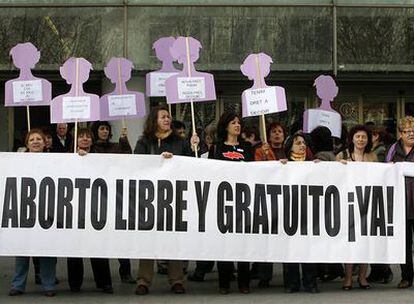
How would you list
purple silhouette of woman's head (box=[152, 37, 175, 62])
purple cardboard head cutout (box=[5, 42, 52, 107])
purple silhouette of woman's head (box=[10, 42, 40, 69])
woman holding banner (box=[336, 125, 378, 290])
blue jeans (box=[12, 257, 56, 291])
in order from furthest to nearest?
purple silhouette of woman's head (box=[152, 37, 175, 62])
purple silhouette of woman's head (box=[10, 42, 40, 69])
purple cardboard head cutout (box=[5, 42, 52, 107])
woman holding banner (box=[336, 125, 378, 290])
blue jeans (box=[12, 257, 56, 291])

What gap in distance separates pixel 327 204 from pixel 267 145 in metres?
0.95

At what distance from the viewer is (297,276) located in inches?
304

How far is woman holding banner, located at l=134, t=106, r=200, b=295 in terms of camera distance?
7.62 metres

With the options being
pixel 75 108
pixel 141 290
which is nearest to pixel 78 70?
pixel 75 108

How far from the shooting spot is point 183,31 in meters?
12.9

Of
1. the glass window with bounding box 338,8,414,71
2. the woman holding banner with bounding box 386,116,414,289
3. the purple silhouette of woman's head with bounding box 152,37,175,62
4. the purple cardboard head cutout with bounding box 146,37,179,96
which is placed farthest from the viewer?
the glass window with bounding box 338,8,414,71

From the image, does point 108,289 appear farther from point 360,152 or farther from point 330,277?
point 360,152

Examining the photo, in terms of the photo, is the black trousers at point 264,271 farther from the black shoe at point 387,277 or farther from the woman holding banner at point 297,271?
the black shoe at point 387,277

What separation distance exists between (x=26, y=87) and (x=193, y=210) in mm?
2748

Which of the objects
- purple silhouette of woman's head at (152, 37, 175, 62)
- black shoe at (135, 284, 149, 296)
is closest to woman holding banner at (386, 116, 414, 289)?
black shoe at (135, 284, 149, 296)

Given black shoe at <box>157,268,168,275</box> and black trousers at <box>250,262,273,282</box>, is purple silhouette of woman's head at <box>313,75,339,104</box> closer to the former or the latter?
black trousers at <box>250,262,273,282</box>

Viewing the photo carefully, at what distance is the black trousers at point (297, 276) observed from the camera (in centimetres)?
767

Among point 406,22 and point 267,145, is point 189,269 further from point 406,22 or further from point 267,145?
point 406,22

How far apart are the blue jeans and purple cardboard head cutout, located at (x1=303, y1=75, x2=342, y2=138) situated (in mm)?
3640
